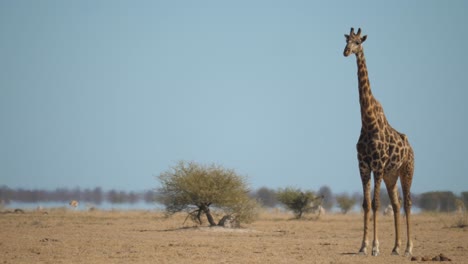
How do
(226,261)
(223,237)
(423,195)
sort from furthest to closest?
(423,195)
(223,237)
(226,261)

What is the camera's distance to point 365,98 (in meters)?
19.8

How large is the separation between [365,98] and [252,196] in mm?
64762

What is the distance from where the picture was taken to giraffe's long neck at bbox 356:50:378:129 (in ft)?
64.2

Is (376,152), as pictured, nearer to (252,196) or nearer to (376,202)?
(376,202)

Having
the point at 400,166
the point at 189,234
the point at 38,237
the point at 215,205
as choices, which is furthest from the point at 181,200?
the point at 400,166

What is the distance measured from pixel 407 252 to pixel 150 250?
21.3ft

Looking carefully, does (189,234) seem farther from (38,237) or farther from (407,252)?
(407,252)

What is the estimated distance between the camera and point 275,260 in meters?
18.2

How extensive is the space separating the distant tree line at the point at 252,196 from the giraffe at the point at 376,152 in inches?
1747

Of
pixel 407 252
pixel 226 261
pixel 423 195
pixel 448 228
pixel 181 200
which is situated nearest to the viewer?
pixel 226 261

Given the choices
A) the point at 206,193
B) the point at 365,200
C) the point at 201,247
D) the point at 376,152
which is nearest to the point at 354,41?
the point at 376,152

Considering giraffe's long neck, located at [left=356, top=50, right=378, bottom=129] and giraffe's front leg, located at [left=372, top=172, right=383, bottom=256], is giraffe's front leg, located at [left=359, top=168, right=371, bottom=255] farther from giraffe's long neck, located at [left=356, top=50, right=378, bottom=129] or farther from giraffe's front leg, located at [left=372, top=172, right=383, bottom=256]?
giraffe's long neck, located at [left=356, top=50, right=378, bottom=129]

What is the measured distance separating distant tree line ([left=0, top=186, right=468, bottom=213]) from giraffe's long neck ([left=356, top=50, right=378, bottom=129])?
1782 inches

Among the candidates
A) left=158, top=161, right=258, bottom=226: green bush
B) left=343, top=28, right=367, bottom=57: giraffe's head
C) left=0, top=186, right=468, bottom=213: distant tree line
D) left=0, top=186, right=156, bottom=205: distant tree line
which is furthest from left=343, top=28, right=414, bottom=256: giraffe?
left=0, top=186, right=156, bottom=205: distant tree line
